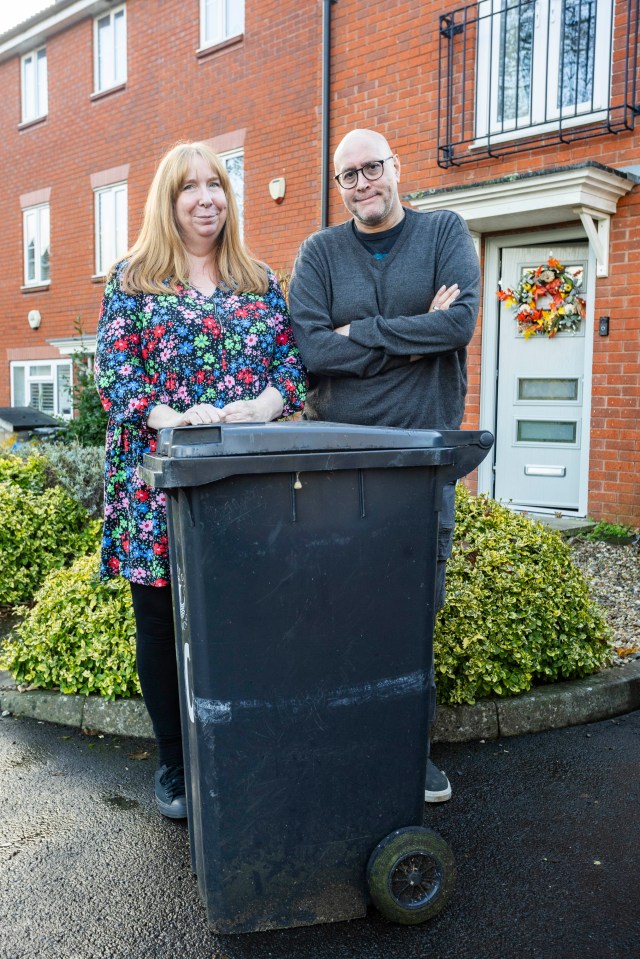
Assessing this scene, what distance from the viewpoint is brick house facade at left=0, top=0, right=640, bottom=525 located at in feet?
22.8

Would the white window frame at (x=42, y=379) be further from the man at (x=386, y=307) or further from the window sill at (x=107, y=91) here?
the man at (x=386, y=307)

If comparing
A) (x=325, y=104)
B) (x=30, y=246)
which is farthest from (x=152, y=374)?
(x=30, y=246)

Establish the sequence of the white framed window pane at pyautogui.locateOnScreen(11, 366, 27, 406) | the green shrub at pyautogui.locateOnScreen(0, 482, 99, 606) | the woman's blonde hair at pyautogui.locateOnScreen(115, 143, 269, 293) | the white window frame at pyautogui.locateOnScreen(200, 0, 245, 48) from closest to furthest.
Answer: the woman's blonde hair at pyautogui.locateOnScreen(115, 143, 269, 293)
the green shrub at pyautogui.locateOnScreen(0, 482, 99, 606)
the white window frame at pyautogui.locateOnScreen(200, 0, 245, 48)
the white framed window pane at pyautogui.locateOnScreen(11, 366, 27, 406)

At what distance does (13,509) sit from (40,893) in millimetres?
3381

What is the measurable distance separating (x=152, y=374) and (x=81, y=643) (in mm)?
1633

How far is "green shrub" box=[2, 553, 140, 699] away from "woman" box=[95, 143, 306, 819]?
975 millimetres

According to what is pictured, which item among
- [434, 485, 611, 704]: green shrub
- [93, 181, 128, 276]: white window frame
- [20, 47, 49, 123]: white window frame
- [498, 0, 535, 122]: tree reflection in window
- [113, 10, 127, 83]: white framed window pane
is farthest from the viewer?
[20, 47, 49, 123]: white window frame

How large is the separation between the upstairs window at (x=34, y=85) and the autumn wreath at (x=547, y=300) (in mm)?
10267

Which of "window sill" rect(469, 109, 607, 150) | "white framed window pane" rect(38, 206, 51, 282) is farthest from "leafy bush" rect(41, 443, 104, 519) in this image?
"white framed window pane" rect(38, 206, 51, 282)

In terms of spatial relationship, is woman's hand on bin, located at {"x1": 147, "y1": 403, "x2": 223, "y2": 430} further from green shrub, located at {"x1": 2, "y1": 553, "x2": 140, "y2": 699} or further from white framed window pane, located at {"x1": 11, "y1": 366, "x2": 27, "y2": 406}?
white framed window pane, located at {"x1": 11, "y1": 366, "x2": 27, "y2": 406}

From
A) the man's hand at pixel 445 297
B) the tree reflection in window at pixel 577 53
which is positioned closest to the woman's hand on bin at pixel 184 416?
the man's hand at pixel 445 297

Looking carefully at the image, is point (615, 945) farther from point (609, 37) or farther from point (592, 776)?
point (609, 37)

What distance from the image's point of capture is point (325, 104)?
923 cm

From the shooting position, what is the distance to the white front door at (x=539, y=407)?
7.50 meters
